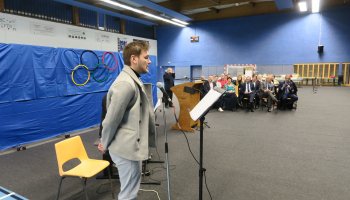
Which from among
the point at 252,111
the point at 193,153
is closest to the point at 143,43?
the point at 193,153

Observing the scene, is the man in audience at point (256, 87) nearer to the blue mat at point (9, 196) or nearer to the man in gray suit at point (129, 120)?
the man in gray suit at point (129, 120)

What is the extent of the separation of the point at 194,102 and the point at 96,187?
321 cm

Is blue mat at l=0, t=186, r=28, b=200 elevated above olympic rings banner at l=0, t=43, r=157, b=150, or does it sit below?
below

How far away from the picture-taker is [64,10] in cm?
983

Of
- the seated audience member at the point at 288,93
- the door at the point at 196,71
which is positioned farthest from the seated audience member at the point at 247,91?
the door at the point at 196,71

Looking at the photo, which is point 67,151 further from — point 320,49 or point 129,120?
point 320,49

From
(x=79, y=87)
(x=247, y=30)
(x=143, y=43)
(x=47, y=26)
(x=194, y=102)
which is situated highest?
(x=247, y=30)

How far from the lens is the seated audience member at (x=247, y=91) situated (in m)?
7.81

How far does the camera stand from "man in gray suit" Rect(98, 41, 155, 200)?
154cm

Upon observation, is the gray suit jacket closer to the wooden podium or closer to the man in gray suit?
the man in gray suit

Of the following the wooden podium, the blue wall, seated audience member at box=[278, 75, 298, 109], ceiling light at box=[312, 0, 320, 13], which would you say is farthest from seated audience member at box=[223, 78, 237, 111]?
the blue wall

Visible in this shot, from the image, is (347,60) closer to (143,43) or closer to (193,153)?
(193,153)

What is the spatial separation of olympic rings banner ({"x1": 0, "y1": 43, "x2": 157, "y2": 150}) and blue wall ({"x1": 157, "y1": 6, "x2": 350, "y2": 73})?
9904mm

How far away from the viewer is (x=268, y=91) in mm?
7699
